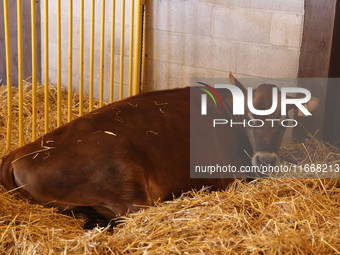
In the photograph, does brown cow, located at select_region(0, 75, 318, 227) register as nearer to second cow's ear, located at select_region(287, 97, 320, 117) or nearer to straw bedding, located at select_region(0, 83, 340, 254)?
straw bedding, located at select_region(0, 83, 340, 254)

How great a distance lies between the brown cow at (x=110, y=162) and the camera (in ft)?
6.42

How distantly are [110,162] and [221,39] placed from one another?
2.10 m

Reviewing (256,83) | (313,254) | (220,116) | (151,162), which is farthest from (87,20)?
(313,254)

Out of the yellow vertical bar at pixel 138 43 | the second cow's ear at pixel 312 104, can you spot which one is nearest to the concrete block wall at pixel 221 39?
the yellow vertical bar at pixel 138 43

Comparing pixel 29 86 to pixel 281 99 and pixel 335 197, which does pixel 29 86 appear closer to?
pixel 281 99

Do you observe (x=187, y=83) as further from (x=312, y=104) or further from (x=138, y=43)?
(x=312, y=104)

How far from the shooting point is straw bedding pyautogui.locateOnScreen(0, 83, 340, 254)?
4.87 ft

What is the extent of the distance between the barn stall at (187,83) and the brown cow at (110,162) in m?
0.10

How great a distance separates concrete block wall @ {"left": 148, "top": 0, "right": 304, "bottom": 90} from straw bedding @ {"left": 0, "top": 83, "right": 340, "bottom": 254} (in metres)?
1.50

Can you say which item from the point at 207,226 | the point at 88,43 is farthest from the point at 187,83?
the point at 207,226

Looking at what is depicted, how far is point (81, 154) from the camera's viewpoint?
1.99 m

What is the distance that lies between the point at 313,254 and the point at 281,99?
134 cm

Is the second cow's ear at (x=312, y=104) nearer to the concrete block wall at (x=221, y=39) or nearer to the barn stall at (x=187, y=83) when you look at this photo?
the barn stall at (x=187, y=83)

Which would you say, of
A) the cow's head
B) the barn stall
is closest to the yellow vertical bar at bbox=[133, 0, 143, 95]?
the barn stall
